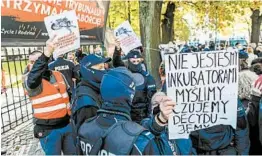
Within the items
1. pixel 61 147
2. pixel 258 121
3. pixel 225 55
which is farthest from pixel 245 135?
pixel 61 147

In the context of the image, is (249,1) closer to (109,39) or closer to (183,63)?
(109,39)

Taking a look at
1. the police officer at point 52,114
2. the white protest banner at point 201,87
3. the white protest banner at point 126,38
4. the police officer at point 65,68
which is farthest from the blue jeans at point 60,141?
the white protest banner at point 126,38

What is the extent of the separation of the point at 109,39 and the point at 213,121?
28.8ft

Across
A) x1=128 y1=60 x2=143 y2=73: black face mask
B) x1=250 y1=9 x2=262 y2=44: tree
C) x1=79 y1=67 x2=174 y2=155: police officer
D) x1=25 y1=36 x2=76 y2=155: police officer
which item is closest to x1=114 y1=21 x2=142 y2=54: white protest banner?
x1=128 y1=60 x2=143 y2=73: black face mask

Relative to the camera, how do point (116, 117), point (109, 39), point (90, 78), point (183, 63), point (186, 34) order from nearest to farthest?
point (116, 117) → point (183, 63) → point (90, 78) → point (109, 39) → point (186, 34)

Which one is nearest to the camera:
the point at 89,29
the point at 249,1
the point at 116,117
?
the point at 116,117

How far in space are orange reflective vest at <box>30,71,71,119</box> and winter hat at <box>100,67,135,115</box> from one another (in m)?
2.18

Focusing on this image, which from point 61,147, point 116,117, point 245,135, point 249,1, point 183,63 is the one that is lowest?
point 61,147

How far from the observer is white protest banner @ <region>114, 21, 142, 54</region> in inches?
266

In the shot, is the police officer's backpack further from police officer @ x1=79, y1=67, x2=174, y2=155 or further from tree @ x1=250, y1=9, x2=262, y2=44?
tree @ x1=250, y1=9, x2=262, y2=44

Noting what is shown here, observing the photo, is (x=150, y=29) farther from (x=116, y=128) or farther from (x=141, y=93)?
(x=116, y=128)

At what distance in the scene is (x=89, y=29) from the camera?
337 inches

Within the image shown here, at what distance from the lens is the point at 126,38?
274 inches

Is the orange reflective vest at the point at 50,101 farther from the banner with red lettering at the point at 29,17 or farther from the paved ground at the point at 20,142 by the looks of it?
the paved ground at the point at 20,142
